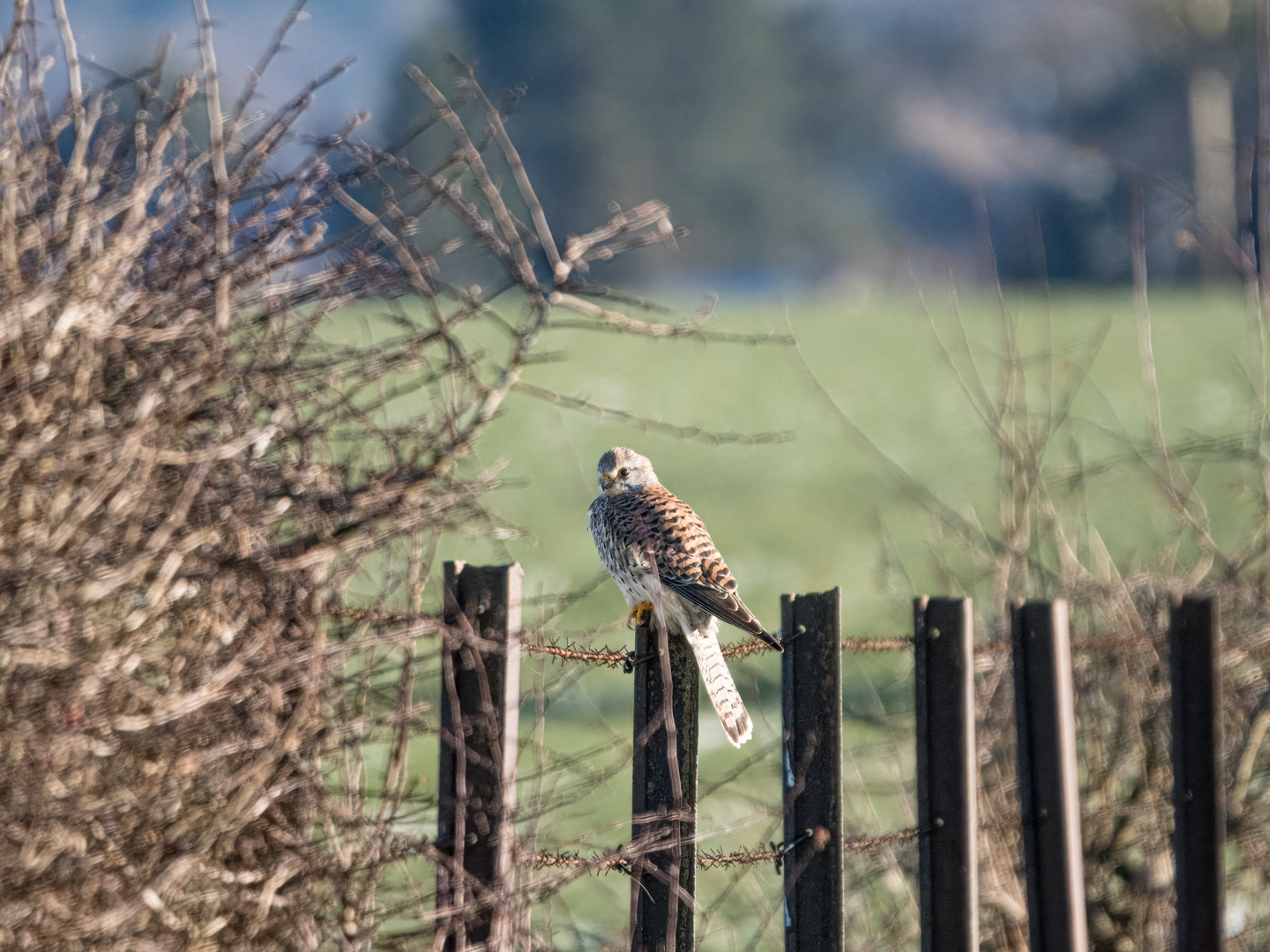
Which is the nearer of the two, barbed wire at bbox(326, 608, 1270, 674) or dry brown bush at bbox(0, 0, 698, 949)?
dry brown bush at bbox(0, 0, 698, 949)

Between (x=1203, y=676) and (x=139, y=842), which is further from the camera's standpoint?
(x=1203, y=676)

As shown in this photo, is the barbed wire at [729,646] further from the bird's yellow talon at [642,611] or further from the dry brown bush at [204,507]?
the bird's yellow talon at [642,611]

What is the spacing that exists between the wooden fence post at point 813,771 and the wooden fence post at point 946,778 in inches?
10.1

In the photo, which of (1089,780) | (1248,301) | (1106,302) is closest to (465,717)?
(1089,780)

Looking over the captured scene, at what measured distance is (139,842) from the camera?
1.99 meters

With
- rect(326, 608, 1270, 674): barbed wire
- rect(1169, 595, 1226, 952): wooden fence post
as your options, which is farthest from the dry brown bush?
rect(1169, 595, 1226, 952): wooden fence post

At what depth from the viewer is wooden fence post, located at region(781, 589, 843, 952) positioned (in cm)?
263

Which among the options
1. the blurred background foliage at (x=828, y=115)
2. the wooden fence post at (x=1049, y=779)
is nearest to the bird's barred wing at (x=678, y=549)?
the wooden fence post at (x=1049, y=779)

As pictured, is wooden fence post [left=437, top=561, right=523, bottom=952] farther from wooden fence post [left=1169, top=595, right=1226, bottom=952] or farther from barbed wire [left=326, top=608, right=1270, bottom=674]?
wooden fence post [left=1169, top=595, right=1226, bottom=952]

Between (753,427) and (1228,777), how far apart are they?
16.0 meters

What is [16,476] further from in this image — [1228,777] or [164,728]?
[1228,777]

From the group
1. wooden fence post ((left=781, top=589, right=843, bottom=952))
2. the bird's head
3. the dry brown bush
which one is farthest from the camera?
the bird's head

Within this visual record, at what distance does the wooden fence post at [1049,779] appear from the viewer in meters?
2.79

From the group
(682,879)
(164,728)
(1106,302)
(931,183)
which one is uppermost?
(931,183)
